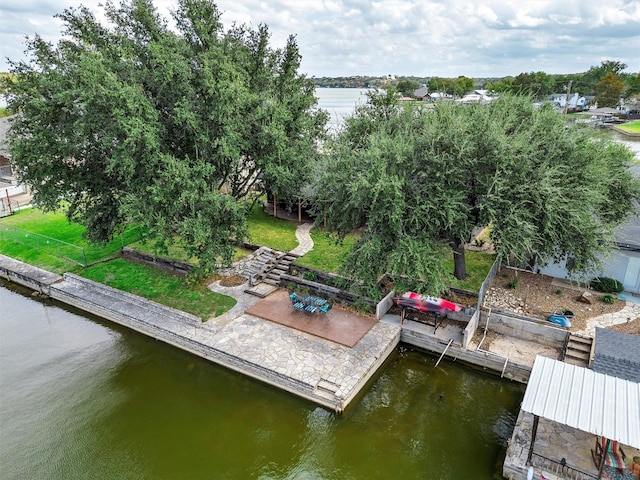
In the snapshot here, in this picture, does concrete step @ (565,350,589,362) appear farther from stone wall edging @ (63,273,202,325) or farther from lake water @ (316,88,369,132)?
lake water @ (316,88,369,132)

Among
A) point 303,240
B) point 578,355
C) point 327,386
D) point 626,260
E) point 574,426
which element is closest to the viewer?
point 574,426

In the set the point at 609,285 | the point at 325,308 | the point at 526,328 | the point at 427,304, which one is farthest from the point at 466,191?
the point at 609,285

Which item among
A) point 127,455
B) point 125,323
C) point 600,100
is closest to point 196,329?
point 125,323

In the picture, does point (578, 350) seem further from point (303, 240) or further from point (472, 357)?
→ point (303, 240)

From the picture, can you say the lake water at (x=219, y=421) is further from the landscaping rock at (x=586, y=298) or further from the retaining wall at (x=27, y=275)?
the landscaping rock at (x=586, y=298)

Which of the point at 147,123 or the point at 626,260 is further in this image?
the point at 626,260

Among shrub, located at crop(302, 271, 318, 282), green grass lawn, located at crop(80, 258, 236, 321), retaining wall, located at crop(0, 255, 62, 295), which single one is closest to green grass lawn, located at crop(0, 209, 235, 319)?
green grass lawn, located at crop(80, 258, 236, 321)

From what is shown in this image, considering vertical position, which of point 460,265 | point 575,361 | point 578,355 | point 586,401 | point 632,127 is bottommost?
point 575,361

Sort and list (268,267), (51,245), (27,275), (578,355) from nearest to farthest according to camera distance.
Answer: (578,355)
(268,267)
(27,275)
(51,245)
